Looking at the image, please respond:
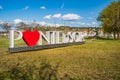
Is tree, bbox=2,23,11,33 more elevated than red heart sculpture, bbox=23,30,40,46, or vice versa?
tree, bbox=2,23,11,33

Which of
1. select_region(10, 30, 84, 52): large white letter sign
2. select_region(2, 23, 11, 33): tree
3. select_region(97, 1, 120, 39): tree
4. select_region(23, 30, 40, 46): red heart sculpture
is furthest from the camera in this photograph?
select_region(2, 23, 11, 33): tree

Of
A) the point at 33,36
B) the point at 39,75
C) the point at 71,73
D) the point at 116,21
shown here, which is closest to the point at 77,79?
the point at 71,73

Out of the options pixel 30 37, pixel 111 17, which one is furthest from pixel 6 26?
pixel 30 37

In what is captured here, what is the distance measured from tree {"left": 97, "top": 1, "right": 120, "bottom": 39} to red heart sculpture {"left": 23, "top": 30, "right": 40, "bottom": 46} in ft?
101

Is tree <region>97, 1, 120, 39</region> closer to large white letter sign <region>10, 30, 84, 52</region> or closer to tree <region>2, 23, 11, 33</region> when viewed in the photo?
large white letter sign <region>10, 30, 84, 52</region>

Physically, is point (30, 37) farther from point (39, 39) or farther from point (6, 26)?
point (6, 26)

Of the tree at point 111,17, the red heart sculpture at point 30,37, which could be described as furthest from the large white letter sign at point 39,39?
the tree at point 111,17

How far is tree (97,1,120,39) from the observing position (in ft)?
157

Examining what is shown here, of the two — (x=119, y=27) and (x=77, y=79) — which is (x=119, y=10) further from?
(x=77, y=79)

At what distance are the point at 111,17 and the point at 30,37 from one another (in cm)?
3309

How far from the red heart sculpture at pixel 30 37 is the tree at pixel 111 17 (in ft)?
101

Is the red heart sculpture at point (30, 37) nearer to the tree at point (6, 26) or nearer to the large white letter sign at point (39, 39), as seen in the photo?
the large white letter sign at point (39, 39)

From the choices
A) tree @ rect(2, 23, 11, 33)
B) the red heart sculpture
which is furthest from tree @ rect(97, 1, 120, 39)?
tree @ rect(2, 23, 11, 33)

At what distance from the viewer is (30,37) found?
20.4 meters
